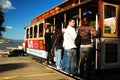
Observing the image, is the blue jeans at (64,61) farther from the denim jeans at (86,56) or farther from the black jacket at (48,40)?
the black jacket at (48,40)

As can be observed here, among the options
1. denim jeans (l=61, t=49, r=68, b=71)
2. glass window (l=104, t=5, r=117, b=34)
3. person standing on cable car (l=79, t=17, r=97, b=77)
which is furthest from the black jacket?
glass window (l=104, t=5, r=117, b=34)

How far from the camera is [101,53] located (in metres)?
7.64

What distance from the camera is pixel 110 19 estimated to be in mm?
8062

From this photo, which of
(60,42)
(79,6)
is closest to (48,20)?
(60,42)

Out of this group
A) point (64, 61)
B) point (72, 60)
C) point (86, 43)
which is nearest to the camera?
point (86, 43)

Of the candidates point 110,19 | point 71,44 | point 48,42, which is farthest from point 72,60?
point 48,42

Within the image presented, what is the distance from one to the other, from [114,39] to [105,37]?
1.39 feet

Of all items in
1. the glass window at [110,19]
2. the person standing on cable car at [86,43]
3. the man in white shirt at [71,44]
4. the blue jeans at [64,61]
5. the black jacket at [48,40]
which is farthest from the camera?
Result: the black jacket at [48,40]

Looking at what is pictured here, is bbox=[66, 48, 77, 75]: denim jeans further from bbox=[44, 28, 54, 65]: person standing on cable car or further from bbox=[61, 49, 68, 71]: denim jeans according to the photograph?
bbox=[44, 28, 54, 65]: person standing on cable car

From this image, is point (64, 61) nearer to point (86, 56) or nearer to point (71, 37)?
point (71, 37)

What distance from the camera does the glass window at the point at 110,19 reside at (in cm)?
791

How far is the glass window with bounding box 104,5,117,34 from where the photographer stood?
7907 mm

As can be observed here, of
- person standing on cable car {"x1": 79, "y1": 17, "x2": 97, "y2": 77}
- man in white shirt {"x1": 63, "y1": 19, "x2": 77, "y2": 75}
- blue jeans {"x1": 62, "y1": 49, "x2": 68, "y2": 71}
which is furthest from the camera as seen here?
blue jeans {"x1": 62, "y1": 49, "x2": 68, "y2": 71}

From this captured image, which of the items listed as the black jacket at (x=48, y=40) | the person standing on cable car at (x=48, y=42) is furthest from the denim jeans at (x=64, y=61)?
the black jacket at (x=48, y=40)
